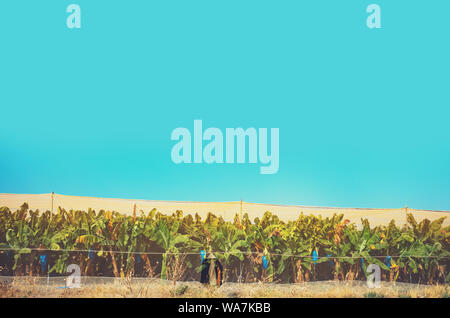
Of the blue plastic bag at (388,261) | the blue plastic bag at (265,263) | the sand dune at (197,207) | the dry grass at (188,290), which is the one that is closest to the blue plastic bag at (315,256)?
the dry grass at (188,290)

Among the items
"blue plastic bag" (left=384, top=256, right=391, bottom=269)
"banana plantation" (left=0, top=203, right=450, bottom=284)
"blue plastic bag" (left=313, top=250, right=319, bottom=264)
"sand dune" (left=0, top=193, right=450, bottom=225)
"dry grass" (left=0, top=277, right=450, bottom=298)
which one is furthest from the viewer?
"sand dune" (left=0, top=193, right=450, bottom=225)

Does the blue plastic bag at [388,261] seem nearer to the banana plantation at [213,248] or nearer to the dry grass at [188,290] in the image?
the banana plantation at [213,248]

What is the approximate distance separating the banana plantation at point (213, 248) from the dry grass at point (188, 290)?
0.25m

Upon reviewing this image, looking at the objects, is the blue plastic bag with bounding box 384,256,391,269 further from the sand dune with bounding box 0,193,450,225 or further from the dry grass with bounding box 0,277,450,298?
the sand dune with bounding box 0,193,450,225

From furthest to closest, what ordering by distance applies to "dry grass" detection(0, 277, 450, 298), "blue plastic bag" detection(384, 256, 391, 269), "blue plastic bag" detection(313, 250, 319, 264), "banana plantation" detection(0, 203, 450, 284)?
"blue plastic bag" detection(384, 256, 391, 269)
"blue plastic bag" detection(313, 250, 319, 264)
"banana plantation" detection(0, 203, 450, 284)
"dry grass" detection(0, 277, 450, 298)

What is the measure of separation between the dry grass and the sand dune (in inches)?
65.1

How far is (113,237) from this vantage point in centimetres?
877

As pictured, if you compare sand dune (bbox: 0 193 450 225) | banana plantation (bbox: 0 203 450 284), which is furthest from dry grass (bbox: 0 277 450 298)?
sand dune (bbox: 0 193 450 225)

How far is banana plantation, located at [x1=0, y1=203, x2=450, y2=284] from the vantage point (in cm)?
863
